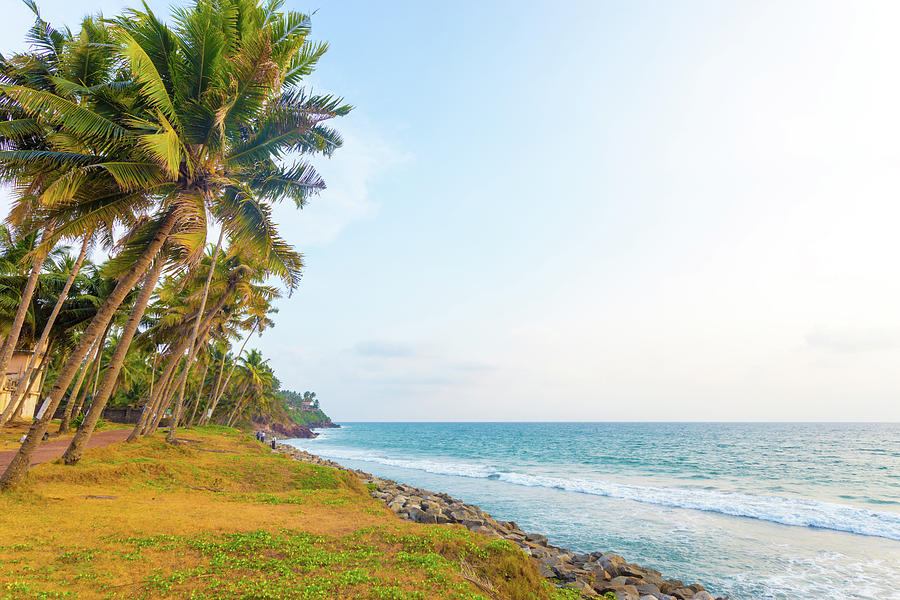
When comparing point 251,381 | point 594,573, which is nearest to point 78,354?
point 594,573

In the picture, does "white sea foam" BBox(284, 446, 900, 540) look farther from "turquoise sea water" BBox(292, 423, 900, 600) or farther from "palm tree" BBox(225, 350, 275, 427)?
"palm tree" BBox(225, 350, 275, 427)

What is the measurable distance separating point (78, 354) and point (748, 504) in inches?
1109

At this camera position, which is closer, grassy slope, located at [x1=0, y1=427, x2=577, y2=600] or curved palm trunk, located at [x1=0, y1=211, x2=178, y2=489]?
grassy slope, located at [x1=0, y1=427, x2=577, y2=600]

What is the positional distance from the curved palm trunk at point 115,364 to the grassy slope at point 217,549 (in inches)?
23.5

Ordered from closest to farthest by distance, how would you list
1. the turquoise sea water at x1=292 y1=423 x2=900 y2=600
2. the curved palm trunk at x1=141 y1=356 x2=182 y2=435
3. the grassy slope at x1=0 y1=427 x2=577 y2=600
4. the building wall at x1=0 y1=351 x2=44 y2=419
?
the grassy slope at x1=0 y1=427 x2=577 y2=600, the turquoise sea water at x1=292 y1=423 x2=900 y2=600, the curved palm trunk at x1=141 y1=356 x2=182 y2=435, the building wall at x1=0 y1=351 x2=44 y2=419

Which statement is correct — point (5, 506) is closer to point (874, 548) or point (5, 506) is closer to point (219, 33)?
point (219, 33)

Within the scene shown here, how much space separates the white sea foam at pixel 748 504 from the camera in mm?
17781

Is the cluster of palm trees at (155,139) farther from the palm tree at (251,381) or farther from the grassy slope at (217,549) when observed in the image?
the palm tree at (251,381)

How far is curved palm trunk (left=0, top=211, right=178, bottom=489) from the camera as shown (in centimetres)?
937

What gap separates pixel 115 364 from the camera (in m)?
11.6

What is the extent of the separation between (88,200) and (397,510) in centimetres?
1317

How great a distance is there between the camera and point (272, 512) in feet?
35.9

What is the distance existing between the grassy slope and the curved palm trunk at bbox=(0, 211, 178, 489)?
0.55 m

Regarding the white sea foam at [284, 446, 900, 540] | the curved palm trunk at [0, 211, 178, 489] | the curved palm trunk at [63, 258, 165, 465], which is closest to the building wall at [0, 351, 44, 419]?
the curved palm trunk at [63, 258, 165, 465]
